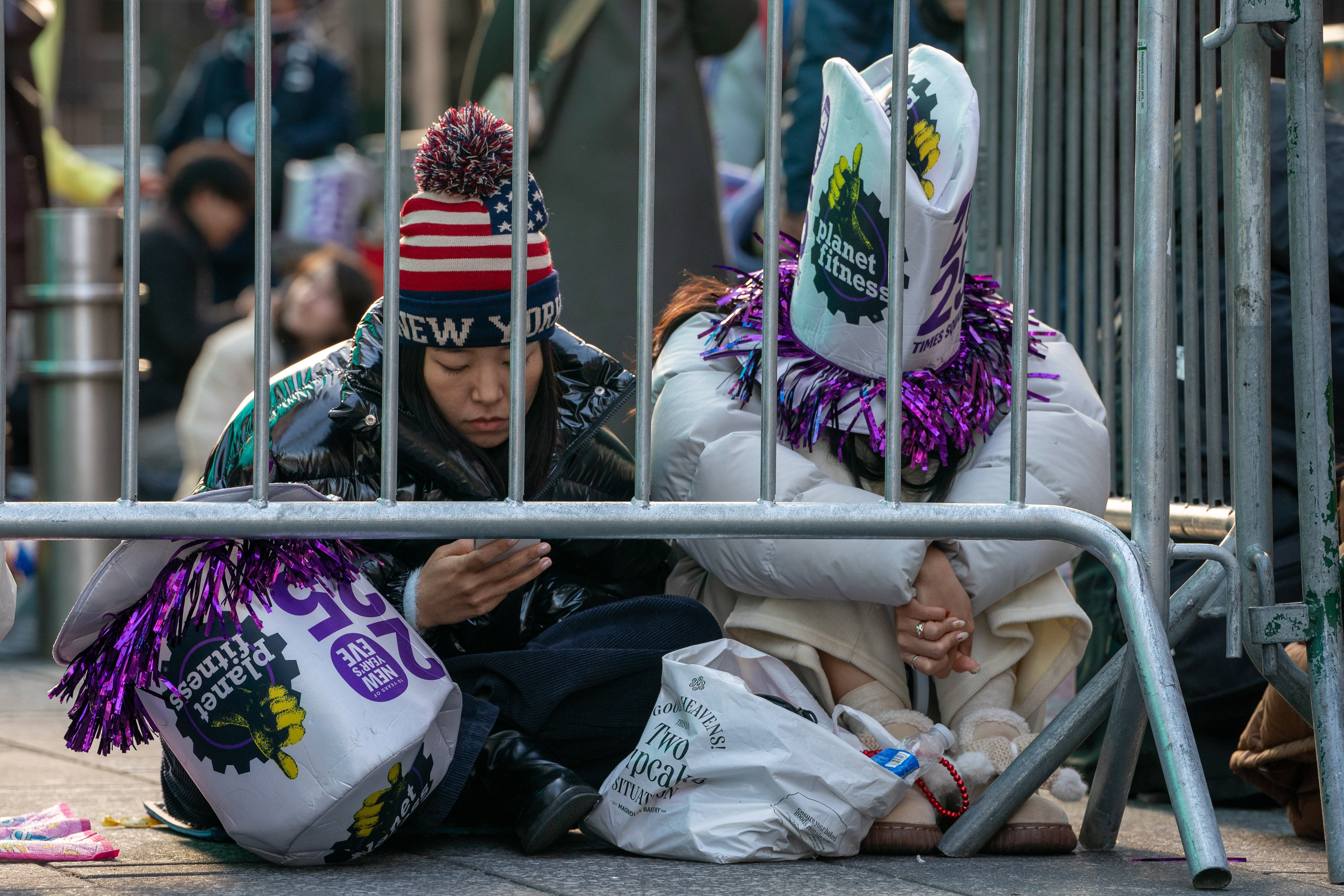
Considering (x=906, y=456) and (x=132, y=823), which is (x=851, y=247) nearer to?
(x=906, y=456)

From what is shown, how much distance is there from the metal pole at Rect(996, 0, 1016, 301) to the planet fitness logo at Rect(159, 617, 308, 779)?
146cm

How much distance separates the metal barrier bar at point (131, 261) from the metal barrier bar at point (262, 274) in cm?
13

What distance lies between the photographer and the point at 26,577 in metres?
5.48

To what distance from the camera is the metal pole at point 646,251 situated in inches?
75.6

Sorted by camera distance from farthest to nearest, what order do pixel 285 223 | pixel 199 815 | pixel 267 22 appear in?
1. pixel 285 223
2. pixel 199 815
3. pixel 267 22

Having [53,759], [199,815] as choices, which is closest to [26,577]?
[53,759]

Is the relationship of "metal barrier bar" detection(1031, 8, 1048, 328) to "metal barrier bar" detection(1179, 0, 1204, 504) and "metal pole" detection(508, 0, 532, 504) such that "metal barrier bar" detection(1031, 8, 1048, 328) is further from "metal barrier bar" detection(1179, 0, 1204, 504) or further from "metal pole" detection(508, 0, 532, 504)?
"metal pole" detection(508, 0, 532, 504)

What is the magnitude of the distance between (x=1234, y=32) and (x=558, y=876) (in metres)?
1.30

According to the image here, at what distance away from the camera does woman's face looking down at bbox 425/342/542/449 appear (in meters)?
2.32

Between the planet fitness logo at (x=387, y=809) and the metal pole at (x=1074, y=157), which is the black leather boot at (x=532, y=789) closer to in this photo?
the planet fitness logo at (x=387, y=809)

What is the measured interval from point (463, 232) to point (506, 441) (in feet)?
1.03

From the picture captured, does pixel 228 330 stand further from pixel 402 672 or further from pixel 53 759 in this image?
pixel 402 672

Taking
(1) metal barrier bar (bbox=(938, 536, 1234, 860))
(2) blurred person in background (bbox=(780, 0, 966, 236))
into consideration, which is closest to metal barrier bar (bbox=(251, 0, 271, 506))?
(1) metal barrier bar (bbox=(938, 536, 1234, 860))

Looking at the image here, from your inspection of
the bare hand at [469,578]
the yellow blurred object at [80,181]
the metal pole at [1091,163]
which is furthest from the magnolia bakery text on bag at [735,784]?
the yellow blurred object at [80,181]
